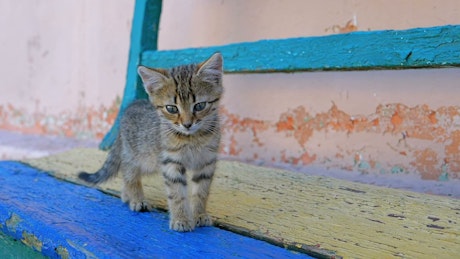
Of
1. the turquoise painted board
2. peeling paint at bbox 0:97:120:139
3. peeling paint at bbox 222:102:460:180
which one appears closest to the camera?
the turquoise painted board

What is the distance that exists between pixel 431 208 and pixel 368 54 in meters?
0.56

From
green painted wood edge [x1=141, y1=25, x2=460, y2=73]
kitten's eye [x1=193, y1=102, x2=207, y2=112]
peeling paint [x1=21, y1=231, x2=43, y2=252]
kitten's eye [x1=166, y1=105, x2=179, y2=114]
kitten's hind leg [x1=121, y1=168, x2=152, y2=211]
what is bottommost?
peeling paint [x1=21, y1=231, x2=43, y2=252]

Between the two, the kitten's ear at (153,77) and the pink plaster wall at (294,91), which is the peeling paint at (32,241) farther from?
the pink plaster wall at (294,91)

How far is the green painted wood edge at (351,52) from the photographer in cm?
145

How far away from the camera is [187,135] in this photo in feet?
5.04

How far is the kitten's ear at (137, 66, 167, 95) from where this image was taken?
156cm

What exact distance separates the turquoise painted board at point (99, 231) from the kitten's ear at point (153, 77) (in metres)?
0.43

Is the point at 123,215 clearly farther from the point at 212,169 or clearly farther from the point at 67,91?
the point at 67,91

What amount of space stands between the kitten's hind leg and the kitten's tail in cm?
12

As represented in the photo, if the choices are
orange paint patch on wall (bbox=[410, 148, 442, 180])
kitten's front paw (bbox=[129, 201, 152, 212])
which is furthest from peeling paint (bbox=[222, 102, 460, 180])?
kitten's front paw (bbox=[129, 201, 152, 212])

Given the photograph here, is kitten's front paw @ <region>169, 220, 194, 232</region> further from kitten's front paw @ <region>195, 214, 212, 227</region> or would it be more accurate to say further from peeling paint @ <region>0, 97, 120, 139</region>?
peeling paint @ <region>0, 97, 120, 139</region>

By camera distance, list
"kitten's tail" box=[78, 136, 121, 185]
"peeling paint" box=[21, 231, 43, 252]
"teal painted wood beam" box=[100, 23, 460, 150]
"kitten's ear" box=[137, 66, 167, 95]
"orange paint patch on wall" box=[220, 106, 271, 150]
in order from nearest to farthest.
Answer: "peeling paint" box=[21, 231, 43, 252] → "teal painted wood beam" box=[100, 23, 460, 150] → "kitten's ear" box=[137, 66, 167, 95] → "kitten's tail" box=[78, 136, 121, 185] → "orange paint patch on wall" box=[220, 106, 271, 150]

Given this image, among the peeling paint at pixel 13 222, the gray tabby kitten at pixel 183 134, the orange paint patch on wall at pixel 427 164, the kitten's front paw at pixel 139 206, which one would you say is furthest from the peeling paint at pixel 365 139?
the peeling paint at pixel 13 222

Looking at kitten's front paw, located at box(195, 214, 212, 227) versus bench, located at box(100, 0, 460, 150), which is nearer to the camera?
kitten's front paw, located at box(195, 214, 212, 227)
